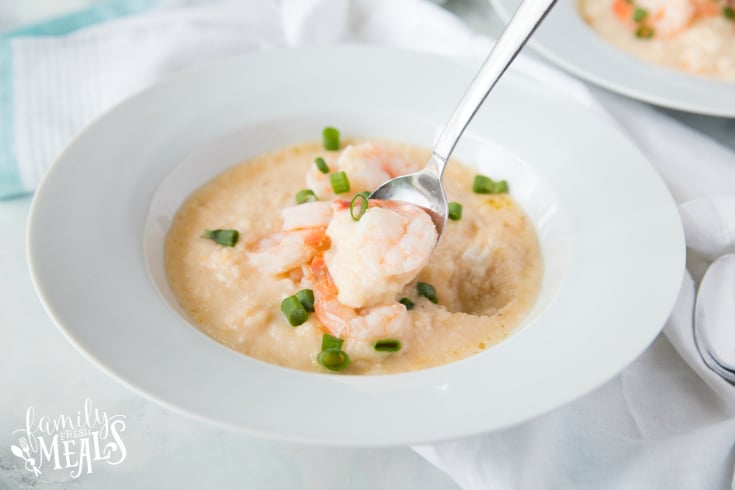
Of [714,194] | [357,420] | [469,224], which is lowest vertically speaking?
[714,194]

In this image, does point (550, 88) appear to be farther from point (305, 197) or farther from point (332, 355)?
point (332, 355)

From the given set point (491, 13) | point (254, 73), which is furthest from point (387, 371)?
point (491, 13)

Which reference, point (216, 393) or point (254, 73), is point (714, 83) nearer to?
point (254, 73)

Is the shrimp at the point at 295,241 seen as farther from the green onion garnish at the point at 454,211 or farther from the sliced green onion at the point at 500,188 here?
the sliced green onion at the point at 500,188

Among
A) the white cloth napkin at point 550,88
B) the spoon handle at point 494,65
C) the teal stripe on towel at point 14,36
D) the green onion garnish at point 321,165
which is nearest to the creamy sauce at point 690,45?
the white cloth napkin at point 550,88

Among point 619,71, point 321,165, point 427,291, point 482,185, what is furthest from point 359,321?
point 619,71

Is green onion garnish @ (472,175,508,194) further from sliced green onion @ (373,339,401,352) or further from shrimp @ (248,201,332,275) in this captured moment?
sliced green onion @ (373,339,401,352)
